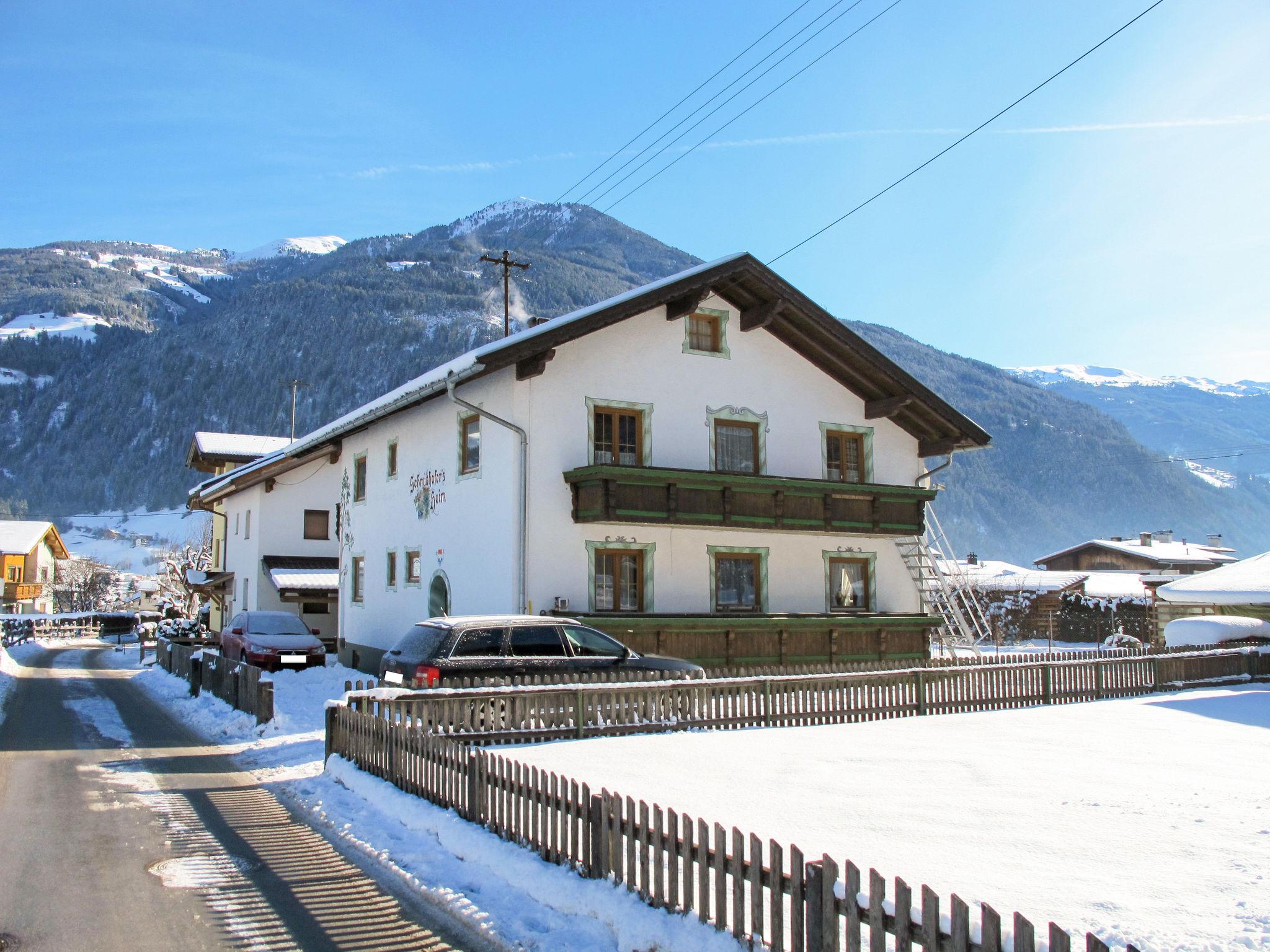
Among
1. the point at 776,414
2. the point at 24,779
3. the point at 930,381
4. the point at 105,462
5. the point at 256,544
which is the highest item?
the point at 930,381

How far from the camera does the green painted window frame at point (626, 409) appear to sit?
66.7ft

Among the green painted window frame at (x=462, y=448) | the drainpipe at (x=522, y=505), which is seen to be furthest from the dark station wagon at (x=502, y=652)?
the green painted window frame at (x=462, y=448)

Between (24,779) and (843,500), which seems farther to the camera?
(843,500)

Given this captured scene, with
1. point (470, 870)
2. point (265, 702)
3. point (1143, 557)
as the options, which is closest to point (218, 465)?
point (265, 702)

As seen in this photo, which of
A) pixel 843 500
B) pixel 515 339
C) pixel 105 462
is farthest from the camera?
pixel 105 462

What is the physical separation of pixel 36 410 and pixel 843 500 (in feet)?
712

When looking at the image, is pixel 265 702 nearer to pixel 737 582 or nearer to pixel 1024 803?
pixel 737 582

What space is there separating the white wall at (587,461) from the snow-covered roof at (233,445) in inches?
948

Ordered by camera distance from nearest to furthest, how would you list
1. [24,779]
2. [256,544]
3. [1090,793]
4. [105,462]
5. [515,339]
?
[1090,793]
[24,779]
[515,339]
[256,544]
[105,462]

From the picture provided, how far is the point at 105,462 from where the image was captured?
→ 187 m

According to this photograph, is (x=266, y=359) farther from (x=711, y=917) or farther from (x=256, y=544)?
(x=711, y=917)

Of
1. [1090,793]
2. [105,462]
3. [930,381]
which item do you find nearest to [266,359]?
[105,462]

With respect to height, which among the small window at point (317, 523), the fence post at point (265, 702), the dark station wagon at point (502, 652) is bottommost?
the fence post at point (265, 702)

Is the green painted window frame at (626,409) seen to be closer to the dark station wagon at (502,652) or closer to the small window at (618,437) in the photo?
the small window at (618,437)
